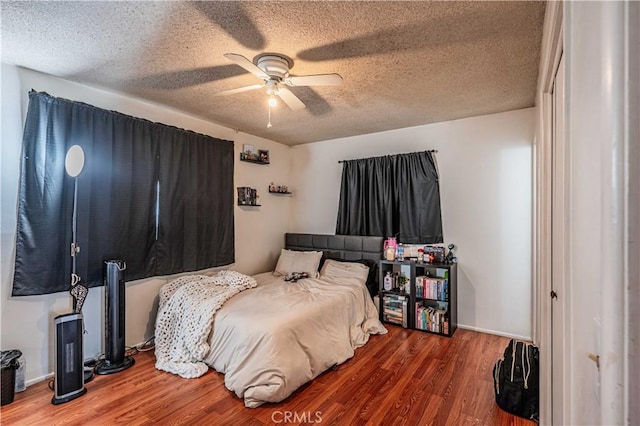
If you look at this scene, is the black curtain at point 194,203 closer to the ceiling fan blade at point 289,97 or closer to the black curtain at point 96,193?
the black curtain at point 96,193

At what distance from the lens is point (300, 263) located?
3965 mm

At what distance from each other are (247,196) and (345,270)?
166 centimetres

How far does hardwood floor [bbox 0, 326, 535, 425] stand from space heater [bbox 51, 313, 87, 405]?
7 cm

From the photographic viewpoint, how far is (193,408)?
6.88ft

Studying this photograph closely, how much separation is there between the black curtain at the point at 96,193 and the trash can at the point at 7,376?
447 millimetres

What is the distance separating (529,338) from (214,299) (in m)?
3.28

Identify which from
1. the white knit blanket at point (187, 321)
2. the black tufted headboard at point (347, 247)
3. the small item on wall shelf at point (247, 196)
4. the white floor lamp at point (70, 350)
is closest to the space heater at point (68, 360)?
the white floor lamp at point (70, 350)

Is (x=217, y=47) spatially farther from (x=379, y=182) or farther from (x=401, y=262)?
(x=401, y=262)

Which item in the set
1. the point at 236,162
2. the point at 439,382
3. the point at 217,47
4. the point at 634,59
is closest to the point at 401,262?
the point at 439,382

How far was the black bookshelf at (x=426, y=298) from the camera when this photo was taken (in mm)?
3385

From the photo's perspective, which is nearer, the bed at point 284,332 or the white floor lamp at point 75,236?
the bed at point 284,332

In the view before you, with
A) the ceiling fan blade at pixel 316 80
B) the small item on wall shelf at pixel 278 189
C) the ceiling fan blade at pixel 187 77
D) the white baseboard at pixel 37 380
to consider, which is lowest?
the white baseboard at pixel 37 380

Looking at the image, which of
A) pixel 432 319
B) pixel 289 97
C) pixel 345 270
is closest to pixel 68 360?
pixel 289 97

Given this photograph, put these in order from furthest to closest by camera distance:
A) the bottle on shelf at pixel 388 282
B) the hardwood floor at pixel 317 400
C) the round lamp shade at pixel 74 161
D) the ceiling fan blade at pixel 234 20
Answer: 1. the bottle on shelf at pixel 388 282
2. the round lamp shade at pixel 74 161
3. the hardwood floor at pixel 317 400
4. the ceiling fan blade at pixel 234 20
